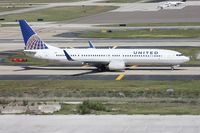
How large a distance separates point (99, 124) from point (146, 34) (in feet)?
291

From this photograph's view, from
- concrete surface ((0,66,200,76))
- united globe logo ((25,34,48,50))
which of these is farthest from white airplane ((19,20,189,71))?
united globe logo ((25,34,48,50))

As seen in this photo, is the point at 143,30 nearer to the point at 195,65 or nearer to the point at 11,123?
the point at 195,65

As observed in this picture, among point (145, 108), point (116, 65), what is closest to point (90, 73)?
point (116, 65)

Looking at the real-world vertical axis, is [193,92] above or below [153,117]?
below

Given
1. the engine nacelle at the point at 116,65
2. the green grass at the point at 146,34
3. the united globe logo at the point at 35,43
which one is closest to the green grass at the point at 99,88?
the engine nacelle at the point at 116,65

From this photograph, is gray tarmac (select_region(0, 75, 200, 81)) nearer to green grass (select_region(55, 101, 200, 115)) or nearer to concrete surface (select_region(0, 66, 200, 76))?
concrete surface (select_region(0, 66, 200, 76))

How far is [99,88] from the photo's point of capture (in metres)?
58.9

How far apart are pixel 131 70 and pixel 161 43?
31.4m

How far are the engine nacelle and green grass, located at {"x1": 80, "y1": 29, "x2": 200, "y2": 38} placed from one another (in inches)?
Result: 1742

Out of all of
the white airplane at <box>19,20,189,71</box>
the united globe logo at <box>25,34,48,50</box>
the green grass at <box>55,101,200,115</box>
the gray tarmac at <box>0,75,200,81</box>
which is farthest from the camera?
the united globe logo at <box>25,34,48,50</box>

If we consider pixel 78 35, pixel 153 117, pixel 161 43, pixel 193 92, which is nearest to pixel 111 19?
pixel 78 35

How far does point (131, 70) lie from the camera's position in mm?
75125

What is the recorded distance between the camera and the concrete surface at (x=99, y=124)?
32.3 m

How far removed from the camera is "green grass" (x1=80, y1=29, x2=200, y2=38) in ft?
388
